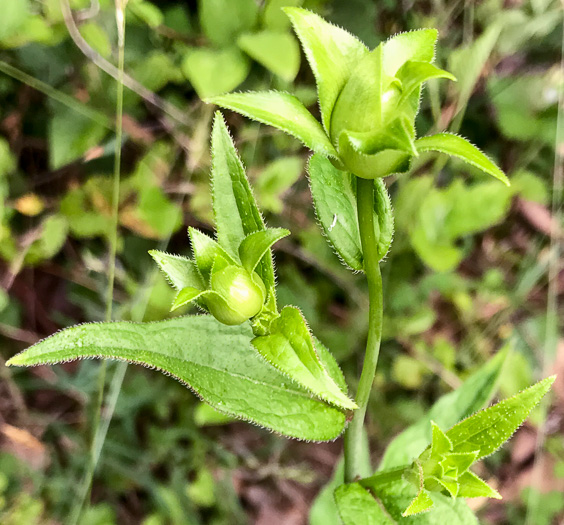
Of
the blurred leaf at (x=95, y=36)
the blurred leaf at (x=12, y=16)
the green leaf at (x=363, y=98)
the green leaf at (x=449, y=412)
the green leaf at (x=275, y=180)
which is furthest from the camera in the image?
the green leaf at (x=275, y=180)

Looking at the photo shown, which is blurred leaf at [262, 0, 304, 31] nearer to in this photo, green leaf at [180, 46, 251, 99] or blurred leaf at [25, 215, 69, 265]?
green leaf at [180, 46, 251, 99]

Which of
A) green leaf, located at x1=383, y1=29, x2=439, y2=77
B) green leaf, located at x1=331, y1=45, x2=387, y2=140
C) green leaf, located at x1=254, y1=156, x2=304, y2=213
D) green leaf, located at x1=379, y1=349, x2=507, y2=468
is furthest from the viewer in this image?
green leaf, located at x1=254, y1=156, x2=304, y2=213

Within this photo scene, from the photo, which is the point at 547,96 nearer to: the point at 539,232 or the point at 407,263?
the point at 539,232

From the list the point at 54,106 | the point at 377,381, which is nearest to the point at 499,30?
the point at 377,381

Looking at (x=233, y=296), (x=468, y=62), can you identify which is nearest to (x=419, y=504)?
(x=233, y=296)

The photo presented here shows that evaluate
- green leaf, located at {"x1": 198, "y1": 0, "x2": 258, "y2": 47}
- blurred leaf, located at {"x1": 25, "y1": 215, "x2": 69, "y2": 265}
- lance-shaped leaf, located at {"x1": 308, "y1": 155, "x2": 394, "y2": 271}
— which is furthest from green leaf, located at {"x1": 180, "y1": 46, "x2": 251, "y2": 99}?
lance-shaped leaf, located at {"x1": 308, "y1": 155, "x2": 394, "y2": 271}

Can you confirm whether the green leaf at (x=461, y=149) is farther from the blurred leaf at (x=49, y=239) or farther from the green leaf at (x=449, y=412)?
the blurred leaf at (x=49, y=239)

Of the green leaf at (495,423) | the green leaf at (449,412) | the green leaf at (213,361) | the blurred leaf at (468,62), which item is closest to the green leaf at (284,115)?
the green leaf at (213,361)

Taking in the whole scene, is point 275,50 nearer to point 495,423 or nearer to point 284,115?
point 284,115
